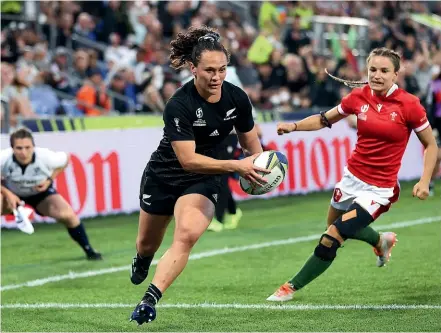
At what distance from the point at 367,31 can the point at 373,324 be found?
19.3m

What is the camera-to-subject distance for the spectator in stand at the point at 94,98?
1719 centimetres

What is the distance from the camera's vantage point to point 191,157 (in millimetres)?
7254

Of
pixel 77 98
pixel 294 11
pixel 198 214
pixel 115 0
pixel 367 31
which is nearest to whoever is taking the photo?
pixel 198 214

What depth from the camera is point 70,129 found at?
14.8 metres

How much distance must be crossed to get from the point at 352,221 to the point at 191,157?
1720 millimetres

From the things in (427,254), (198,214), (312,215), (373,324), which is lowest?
(312,215)

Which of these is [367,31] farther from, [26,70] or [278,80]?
[26,70]

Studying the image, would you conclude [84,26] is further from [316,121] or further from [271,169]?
[271,169]

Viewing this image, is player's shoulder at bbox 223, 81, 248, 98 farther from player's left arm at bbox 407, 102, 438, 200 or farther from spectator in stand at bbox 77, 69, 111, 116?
spectator in stand at bbox 77, 69, 111, 116

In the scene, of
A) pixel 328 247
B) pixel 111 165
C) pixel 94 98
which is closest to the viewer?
pixel 328 247

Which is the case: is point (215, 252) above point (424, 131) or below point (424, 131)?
below

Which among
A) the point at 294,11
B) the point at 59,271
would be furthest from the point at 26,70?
the point at 294,11

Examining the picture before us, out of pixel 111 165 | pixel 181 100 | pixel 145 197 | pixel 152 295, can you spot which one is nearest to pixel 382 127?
pixel 181 100

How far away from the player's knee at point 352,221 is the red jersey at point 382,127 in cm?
31
